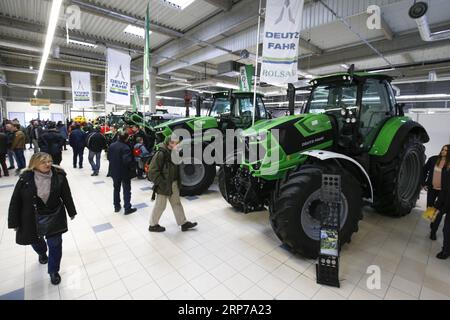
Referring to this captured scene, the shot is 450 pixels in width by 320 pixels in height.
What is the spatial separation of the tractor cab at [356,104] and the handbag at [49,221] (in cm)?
358

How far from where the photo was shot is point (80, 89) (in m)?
10.4

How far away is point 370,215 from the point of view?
4215 millimetres

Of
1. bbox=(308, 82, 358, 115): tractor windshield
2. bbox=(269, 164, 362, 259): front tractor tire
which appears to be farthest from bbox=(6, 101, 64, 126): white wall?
bbox=(269, 164, 362, 259): front tractor tire

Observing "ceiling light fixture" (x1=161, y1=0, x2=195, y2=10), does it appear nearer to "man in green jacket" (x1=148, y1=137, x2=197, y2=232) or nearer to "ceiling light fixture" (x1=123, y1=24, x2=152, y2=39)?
"ceiling light fixture" (x1=123, y1=24, x2=152, y2=39)

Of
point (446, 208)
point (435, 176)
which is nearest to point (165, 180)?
point (446, 208)

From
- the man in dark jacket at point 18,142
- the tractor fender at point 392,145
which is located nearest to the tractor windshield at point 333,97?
the tractor fender at point 392,145

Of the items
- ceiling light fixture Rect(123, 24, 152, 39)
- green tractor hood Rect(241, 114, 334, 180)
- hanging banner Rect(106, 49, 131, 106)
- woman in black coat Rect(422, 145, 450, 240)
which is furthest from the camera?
ceiling light fixture Rect(123, 24, 152, 39)

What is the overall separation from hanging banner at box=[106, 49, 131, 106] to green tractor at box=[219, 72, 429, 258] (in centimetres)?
472

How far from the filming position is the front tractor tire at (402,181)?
3498mm

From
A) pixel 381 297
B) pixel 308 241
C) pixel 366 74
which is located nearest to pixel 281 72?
pixel 366 74

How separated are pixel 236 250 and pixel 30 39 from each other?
451 inches

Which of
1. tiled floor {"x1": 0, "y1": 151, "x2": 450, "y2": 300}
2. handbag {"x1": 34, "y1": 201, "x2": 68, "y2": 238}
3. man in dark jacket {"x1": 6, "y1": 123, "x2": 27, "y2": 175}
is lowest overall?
tiled floor {"x1": 0, "y1": 151, "x2": 450, "y2": 300}

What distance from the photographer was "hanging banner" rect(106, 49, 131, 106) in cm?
662
